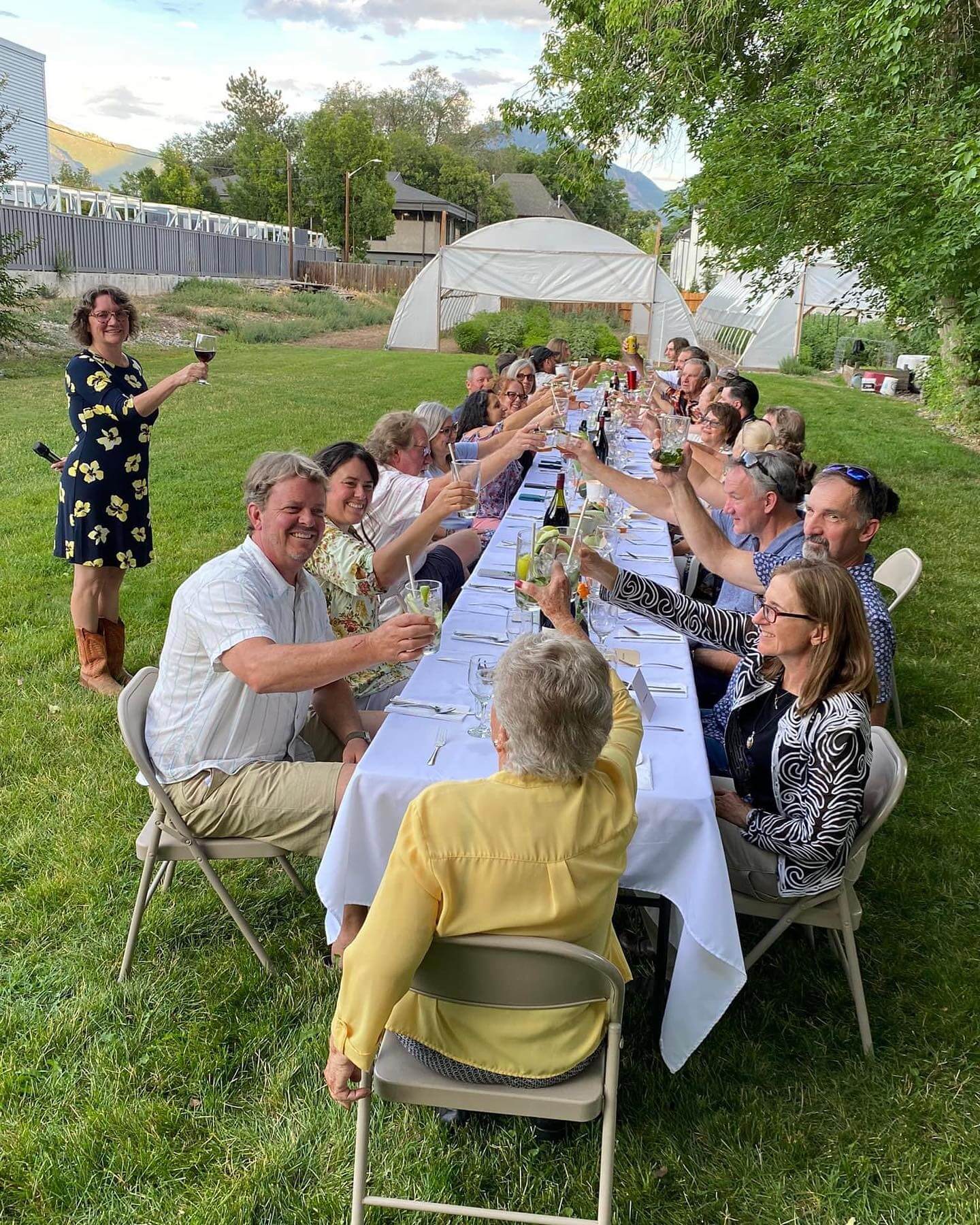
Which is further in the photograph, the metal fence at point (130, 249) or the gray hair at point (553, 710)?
the metal fence at point (130, 249)

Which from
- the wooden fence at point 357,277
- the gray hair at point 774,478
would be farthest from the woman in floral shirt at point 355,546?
the wooden fence at point 357,277

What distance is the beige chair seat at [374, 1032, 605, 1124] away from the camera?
1.89 metres

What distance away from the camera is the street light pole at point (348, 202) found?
142ft

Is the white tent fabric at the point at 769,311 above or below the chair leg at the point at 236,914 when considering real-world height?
above

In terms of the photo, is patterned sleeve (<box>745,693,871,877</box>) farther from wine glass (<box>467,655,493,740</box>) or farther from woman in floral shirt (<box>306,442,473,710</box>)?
woman in floral shirt (<box>306,442,473,710</box>)

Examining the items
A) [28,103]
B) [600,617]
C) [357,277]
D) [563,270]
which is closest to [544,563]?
[600,617]

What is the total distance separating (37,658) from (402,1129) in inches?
147

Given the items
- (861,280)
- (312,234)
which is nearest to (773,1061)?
(861,280)

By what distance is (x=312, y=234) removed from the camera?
162ft

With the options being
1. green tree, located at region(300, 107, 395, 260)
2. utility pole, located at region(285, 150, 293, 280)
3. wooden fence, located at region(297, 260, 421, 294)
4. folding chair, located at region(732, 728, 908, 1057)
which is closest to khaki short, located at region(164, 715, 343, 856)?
folding chair, located at region(732, 728, 908, 1057)

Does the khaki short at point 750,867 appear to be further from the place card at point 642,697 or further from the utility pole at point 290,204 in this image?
the utility pole at point 290,204

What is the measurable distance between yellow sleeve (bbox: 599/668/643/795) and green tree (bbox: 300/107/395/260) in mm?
48442

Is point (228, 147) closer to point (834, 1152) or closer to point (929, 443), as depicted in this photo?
point (929, 443)

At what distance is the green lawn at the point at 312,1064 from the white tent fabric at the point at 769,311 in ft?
52.7
